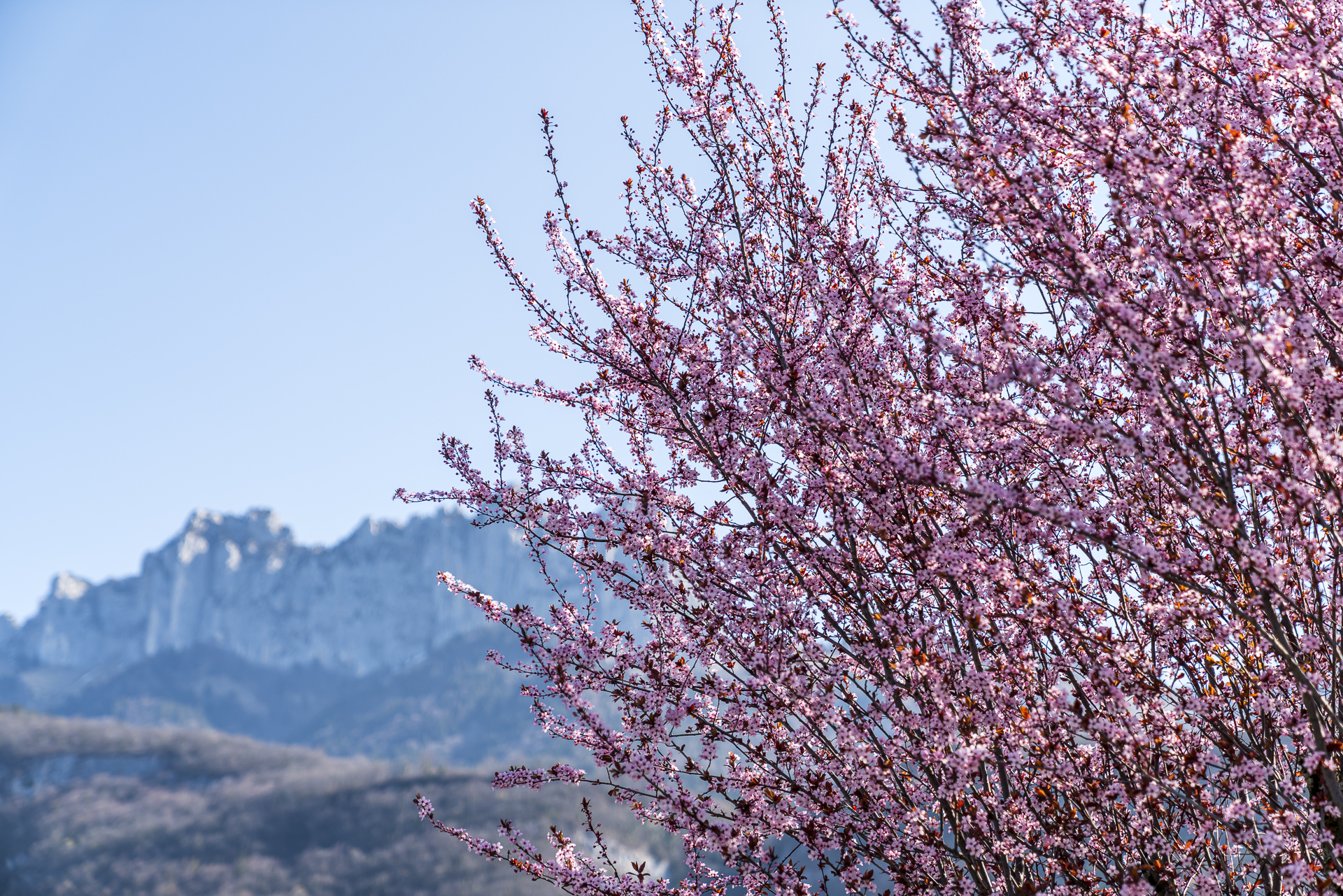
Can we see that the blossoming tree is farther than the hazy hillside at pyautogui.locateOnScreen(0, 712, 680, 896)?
No

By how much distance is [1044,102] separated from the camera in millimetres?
4918

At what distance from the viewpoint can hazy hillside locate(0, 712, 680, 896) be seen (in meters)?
117

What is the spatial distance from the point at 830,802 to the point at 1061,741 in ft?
3.90

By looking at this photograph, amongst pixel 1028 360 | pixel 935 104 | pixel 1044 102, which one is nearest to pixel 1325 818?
pixel 1028 360

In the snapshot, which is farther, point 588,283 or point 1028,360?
point 588,283

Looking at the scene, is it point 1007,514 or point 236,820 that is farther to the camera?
point 236,820

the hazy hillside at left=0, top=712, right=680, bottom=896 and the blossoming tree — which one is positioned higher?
the hazy hillside at left=0, top=712, right=680, bottom=896

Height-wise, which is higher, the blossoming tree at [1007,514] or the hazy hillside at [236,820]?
the hazy hillside at [236,820]

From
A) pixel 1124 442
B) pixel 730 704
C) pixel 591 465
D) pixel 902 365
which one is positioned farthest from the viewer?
pixel 591 465

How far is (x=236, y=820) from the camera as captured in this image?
13825 centimetres

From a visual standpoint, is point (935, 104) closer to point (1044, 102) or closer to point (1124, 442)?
point (1044, 102)

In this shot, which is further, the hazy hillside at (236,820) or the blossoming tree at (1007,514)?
the hazy hillside at (236,820)

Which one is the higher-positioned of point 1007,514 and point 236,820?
point 236,820

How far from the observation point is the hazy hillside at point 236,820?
11719 centimetres
